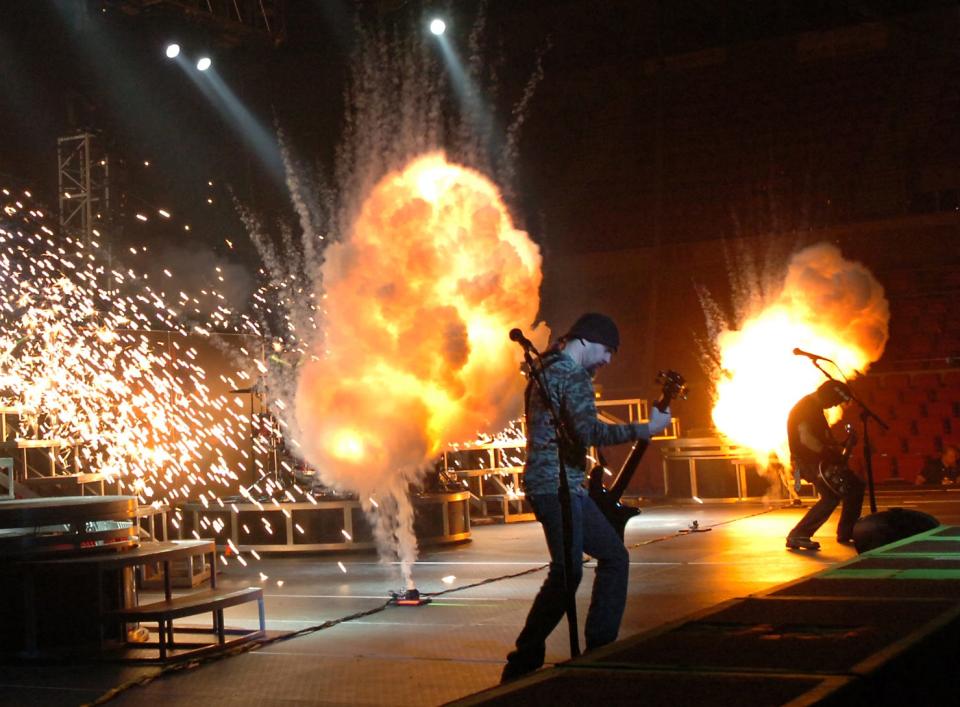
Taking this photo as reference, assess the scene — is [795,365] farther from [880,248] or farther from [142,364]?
[142,364]

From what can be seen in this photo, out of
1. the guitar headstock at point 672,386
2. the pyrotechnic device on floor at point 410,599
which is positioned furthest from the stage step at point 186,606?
the guitar headstock at point 672,386

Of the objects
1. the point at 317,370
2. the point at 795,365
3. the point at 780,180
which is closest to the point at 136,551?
the point at 317,370

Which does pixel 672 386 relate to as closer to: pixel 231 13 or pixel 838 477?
pixel 838 477

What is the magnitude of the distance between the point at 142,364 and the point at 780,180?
1243 cm

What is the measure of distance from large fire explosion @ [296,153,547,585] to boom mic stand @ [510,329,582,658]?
486cm

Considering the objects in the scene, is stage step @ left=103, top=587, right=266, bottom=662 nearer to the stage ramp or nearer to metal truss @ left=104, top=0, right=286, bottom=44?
the stage ramp

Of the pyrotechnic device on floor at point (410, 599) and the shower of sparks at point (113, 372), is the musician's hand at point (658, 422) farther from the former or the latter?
the shower of sparks at point (113, 372)

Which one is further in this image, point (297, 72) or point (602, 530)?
point (297, 72)

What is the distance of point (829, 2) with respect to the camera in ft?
69.3

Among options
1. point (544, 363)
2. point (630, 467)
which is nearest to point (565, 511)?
point (544, 363)

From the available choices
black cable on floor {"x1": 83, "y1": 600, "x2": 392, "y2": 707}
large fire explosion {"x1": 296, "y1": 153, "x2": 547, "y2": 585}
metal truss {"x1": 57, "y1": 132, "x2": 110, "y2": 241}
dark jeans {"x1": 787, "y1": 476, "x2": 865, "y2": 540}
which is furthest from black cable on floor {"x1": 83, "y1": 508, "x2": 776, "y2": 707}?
metal truss {"x1": 57, "y1": 132, "x2": 110, "y2": 241}

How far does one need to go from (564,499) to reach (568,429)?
341mm

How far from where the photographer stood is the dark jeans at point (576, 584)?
203 inches

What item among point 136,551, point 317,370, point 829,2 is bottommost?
point 136,551
